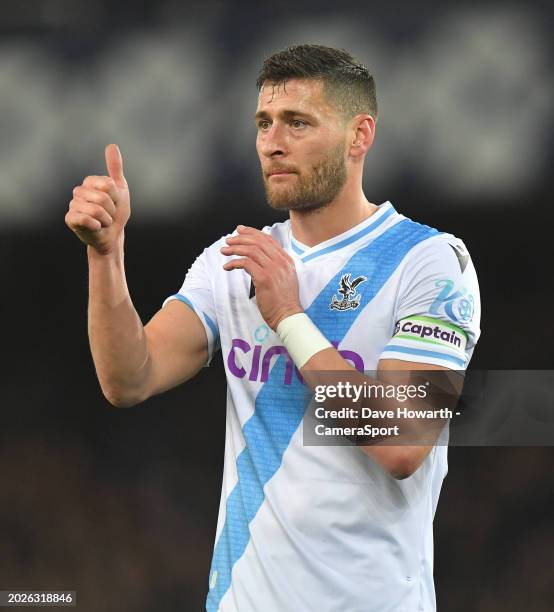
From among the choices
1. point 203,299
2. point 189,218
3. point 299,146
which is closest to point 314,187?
point 299,146

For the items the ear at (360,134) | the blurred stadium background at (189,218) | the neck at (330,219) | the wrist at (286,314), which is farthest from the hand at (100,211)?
the blurred stadium background at (189,218)

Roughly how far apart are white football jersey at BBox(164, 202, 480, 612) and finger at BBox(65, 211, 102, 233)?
1.38 ft

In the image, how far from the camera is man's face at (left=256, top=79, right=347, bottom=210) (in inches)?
73.6

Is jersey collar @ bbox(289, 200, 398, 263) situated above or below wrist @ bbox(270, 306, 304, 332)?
above

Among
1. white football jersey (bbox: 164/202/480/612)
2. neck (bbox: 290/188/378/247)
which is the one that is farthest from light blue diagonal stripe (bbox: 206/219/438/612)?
neck (bbox: 290/188/378/247)

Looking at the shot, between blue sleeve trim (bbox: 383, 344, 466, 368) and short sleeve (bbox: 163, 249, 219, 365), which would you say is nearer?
blue sleeve trim (bbox: 383, 344, 466, 368)

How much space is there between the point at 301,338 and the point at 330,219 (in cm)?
33

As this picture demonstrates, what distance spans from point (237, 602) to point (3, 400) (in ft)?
5.39

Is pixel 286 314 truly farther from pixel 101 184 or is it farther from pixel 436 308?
pixel 101 184

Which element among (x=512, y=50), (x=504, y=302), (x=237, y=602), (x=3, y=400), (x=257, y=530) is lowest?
(x=237, y=602)

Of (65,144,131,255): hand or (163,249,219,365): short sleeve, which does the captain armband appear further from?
(65,144,131,255): hand

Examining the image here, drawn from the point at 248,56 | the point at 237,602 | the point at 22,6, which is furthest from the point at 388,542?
the point at 22,6

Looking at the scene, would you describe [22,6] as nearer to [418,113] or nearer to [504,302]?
[418,113]

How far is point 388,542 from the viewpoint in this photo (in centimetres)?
175
